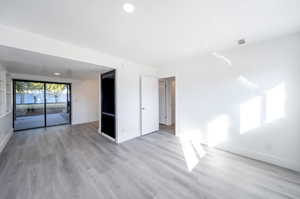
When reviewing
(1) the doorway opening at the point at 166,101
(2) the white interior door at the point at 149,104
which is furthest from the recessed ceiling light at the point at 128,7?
(1) the doorway opening at the point at 166,101

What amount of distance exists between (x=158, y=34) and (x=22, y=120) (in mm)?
7265

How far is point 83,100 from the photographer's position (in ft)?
20.7

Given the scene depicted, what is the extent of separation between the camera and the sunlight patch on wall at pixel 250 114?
262 cm

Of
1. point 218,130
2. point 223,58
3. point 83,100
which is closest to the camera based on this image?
point 223,58

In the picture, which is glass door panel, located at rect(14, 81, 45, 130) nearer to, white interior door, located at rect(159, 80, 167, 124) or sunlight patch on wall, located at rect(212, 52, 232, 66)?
white interior door, located at rect(159, 80, 167, 124)

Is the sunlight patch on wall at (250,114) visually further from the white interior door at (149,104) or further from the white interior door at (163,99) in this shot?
the white interior door at (163,99)

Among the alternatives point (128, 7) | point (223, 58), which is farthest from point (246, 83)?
point (128, 7)

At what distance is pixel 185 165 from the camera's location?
242cm

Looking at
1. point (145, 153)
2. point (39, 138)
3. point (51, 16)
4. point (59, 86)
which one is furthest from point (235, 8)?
point (59, 86)

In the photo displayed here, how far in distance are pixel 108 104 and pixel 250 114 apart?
394cm

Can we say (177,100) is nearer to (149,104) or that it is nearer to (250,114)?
(149,104)

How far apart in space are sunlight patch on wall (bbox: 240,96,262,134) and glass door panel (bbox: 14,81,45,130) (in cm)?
719

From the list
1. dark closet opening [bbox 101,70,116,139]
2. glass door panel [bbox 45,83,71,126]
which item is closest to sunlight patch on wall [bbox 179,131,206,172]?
dark closet opening [bbox 101,70,116,139]

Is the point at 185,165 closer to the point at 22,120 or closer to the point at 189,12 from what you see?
the point at 189,12
